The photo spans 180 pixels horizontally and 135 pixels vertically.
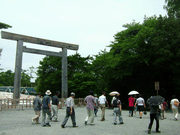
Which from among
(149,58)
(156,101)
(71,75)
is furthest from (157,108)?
(71,75)

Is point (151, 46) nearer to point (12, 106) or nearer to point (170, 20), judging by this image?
point (170, 20)

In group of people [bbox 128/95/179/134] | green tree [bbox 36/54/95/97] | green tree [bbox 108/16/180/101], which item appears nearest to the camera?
group of people [bbox 128/95/179/134]

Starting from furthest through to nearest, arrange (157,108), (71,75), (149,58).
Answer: (71,75) < (149,58) < (157,108)

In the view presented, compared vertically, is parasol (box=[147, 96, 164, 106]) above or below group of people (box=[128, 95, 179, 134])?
above

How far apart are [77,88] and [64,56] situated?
1019 cm

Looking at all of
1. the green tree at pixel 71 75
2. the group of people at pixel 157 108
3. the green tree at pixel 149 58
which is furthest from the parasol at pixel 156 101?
the green tree at pixel 71 75

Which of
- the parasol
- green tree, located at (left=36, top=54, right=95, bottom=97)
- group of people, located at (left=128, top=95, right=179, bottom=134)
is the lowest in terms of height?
group of people, located at (left=128, top=95, right=179, bottom=134)

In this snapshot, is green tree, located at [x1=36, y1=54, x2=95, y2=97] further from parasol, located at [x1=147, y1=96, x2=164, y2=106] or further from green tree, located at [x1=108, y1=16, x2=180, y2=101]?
parasol, located at [x1=147, y1=96, x2=164, y2=106]

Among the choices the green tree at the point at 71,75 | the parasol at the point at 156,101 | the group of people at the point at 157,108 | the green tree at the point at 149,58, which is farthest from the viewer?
the green tree at the point at 71,75

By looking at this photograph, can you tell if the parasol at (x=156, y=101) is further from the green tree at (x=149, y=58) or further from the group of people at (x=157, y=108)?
the green tree at (x=149, y=58)

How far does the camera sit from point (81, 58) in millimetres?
40562

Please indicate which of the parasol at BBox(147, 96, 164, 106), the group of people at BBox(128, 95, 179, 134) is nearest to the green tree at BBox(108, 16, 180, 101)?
the group of people at BBox(128, 95, 179, 134)

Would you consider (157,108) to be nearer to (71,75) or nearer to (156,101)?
(156,101)

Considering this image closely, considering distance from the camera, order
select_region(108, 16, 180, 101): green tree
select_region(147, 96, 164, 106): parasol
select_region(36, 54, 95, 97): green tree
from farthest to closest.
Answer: select_region(36, 54, 95, 97): green tree → select_region(108, 16, 180, 101): green tree → select_region(147, 96, 164, 106): parasol
